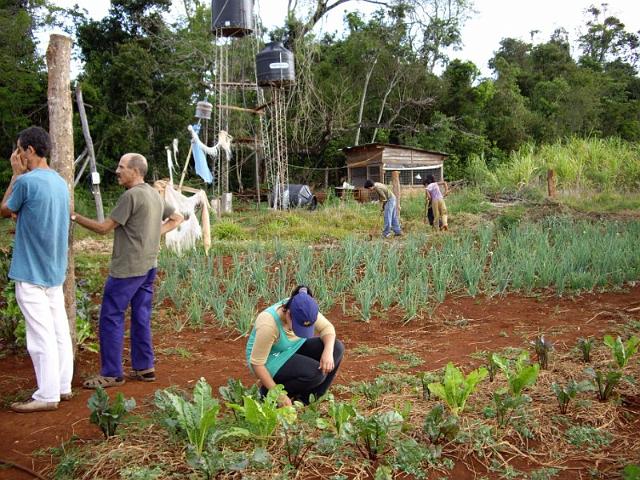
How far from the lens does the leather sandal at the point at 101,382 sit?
12.0 ft

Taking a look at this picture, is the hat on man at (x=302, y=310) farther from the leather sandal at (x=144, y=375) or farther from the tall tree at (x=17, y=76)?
the tall tree at (x=17, y=76)

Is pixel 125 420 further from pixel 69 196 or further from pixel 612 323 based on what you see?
pixel 612 323

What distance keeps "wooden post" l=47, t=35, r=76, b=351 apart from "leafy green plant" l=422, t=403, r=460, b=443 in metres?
2.29

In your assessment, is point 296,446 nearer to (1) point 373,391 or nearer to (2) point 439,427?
(2) point 439,427

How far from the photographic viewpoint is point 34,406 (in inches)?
128

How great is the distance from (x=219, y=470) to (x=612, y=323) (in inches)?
148

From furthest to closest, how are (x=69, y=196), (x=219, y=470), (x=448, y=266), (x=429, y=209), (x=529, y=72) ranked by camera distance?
(x=529, y=72) < (x=429, y=209) < (x=448, y=266) < (x=69, y=196) < (x=219, y=470)

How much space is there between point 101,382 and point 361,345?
1.94m

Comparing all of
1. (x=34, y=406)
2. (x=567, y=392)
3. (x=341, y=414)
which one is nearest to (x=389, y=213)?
(x=567, y=392)

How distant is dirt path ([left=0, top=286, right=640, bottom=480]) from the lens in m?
3.05

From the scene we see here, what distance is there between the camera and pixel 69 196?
349 cm

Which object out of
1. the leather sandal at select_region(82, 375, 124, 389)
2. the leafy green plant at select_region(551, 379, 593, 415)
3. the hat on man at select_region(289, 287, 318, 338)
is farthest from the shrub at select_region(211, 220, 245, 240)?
the leafy green plant at select_region(551, 379, 593, 415)

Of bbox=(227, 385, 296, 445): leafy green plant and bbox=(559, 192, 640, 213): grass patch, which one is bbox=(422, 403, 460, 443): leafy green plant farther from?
bbox=(559, 192, 640, 213): grass patch

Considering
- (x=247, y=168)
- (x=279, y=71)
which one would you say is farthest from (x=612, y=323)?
(x=247, y=168)
